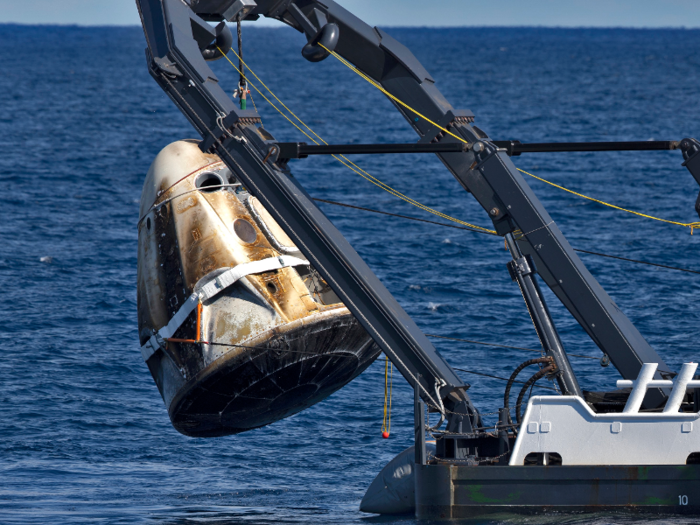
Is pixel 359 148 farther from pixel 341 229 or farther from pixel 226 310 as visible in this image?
pixel 341 229

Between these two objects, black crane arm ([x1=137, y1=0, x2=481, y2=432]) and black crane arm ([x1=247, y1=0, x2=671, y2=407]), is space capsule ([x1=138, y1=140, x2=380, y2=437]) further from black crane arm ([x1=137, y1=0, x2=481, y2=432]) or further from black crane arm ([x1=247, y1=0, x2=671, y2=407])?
black crane arm ([x1=247, y1=0, x2=671, y2=407])

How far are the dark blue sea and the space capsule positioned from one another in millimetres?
1863

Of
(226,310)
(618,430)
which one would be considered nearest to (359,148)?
(226,310)

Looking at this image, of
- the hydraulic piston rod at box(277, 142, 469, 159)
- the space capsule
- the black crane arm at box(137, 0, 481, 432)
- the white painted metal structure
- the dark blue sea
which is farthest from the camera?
the dark blue sea

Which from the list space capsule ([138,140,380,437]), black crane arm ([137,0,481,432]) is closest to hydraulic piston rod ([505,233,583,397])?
black crane arm ([137,0,481,432])

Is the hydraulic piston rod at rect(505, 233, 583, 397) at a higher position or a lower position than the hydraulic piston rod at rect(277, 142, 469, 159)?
lower

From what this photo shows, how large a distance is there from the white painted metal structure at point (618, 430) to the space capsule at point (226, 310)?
569 cm

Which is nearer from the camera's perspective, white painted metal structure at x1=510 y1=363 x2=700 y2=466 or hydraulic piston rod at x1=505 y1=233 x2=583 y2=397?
white painted metal structure at x1=510 y1=363 x2=700 y2=466

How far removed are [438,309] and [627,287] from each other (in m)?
7.55

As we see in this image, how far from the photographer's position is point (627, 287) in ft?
119

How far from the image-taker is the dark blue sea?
20.4 metres

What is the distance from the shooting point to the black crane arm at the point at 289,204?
16.3 m

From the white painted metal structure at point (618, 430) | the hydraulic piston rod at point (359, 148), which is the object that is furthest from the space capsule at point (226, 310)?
the white painted metal structure at point (618, 430)

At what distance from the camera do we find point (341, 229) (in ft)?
148
